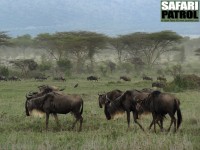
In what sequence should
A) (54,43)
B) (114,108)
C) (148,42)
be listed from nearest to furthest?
(114,108) → (148,42) → (54,43)

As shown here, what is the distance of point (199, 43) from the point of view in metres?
127

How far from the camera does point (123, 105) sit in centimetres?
1198

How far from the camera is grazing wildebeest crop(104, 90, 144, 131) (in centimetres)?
1179

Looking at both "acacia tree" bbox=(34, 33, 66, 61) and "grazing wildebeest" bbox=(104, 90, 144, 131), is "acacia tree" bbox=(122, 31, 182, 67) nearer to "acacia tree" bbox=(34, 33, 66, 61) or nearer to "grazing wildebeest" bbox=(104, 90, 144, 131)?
"acacia tree" bbox=(34, 33, 66, 61)

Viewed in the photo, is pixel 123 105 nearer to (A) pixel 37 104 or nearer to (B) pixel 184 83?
(A) pixel 37 104

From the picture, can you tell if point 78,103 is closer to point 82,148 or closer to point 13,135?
point 13,135

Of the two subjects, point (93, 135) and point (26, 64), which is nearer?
point (93, 135)

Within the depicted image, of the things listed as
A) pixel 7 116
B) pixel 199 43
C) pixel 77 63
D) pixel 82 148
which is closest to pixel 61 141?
pixel 82 148

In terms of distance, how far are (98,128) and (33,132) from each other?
6.35 feet

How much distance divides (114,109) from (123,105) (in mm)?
329

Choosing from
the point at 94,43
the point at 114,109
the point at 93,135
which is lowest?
the point at 93,135

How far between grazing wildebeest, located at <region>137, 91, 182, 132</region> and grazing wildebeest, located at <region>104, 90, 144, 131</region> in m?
0.51

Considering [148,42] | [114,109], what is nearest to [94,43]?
[148,42]

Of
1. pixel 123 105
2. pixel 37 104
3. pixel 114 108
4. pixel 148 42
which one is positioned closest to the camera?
pixel 37 104
